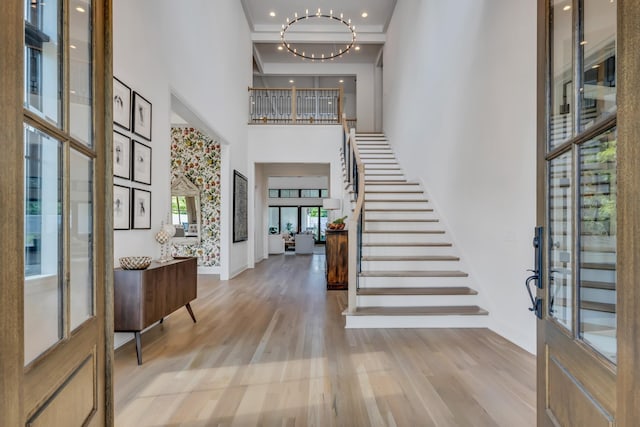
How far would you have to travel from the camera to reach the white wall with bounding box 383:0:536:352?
10.9 feet

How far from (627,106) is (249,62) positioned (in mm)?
9849

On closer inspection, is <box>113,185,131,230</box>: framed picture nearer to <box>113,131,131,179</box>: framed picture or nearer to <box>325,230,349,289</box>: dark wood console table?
<box>113,131,131,179</box>: framed picture

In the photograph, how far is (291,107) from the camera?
32.1 ft

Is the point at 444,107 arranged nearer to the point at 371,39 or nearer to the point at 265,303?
the point at 265,303

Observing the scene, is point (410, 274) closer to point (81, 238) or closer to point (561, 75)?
point (561, 75)

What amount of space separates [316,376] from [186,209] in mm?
6740

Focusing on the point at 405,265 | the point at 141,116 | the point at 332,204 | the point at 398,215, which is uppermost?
the point at 141,116

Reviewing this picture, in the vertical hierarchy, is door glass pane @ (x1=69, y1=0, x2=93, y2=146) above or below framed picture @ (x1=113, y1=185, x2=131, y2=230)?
above

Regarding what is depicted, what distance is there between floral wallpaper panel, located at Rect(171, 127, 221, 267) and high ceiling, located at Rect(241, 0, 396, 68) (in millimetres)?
3502

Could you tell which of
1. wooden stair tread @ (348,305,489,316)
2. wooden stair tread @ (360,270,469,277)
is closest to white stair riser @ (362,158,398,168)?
wooden stair tread @ (360,270,469,277)

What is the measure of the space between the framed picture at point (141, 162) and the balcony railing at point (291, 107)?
587 centimetres

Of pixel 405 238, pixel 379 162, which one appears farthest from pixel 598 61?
pixel 379 162

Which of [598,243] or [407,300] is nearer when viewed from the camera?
[598,243]

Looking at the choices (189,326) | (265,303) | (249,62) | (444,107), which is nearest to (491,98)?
(444,107)
